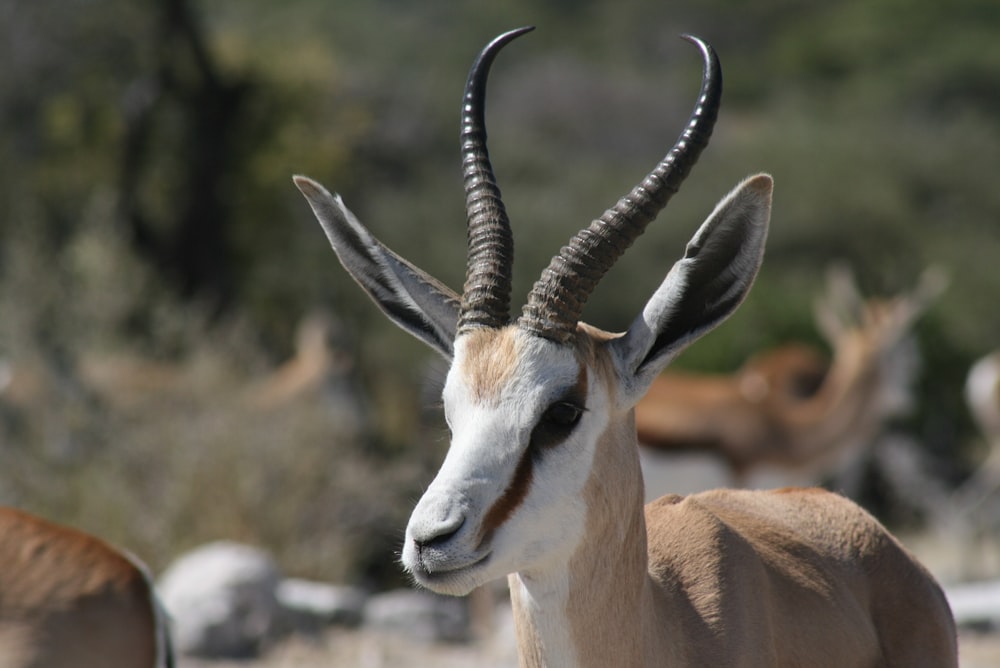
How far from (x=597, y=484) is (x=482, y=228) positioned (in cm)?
75

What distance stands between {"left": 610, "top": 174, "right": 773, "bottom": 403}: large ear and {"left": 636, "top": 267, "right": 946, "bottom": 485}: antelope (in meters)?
6.14

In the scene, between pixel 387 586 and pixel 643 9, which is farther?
pixel 643 9

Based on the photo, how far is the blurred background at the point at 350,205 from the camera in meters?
9.99

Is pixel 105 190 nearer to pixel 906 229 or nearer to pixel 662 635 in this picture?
pixel 906 229

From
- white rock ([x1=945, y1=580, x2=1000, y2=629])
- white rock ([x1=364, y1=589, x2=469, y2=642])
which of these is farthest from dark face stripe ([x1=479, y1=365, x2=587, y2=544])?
white rock ([x1=945, y1=580, x2=1000, y2=629])

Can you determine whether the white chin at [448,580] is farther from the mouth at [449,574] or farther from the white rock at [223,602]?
the white rock at [223,602]

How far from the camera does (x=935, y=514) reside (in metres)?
13.8

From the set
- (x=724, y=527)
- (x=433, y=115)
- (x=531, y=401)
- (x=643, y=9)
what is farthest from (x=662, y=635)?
(x=643, y=9)

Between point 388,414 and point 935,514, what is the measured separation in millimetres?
6306

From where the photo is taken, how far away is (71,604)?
4750 millimetres

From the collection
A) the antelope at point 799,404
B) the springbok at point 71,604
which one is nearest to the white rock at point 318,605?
the antelope at point 799,404

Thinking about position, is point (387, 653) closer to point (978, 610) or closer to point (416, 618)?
point (416, 618)

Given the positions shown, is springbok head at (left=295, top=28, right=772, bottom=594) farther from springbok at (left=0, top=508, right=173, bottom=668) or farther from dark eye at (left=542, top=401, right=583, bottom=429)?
springbok at (left=0, top=508, right=173, bottom=668)

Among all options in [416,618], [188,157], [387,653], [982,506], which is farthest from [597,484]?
[188,157]
